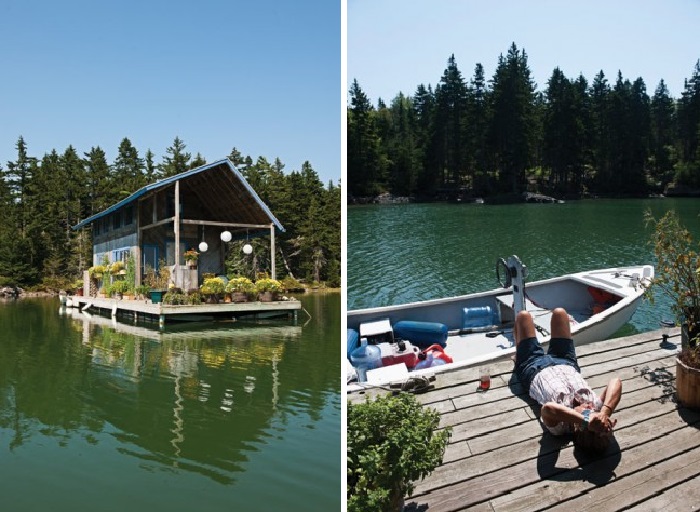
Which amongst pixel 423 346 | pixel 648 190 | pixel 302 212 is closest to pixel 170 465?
pixel 423 346

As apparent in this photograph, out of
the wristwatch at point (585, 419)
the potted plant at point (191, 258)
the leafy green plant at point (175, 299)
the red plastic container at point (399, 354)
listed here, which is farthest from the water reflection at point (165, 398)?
the potted plant at point (191, 258)

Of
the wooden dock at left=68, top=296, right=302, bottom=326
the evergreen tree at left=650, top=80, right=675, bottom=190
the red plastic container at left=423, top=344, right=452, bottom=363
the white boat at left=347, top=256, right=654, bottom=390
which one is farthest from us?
the evergreen tree at left=650, top=80, right=675, bottom=190

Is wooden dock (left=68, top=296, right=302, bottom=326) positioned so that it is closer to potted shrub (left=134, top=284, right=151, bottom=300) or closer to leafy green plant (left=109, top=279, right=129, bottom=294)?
potted shrub (left=134, top=284, right=151, bottom=300)

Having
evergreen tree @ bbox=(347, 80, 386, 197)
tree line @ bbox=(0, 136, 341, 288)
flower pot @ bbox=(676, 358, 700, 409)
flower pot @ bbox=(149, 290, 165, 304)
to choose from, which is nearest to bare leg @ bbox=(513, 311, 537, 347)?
flower pot @ bbox=(676, 358, 700, 409)

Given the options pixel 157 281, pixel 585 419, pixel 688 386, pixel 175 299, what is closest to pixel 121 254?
pixel 157 281

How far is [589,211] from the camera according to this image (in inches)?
1152

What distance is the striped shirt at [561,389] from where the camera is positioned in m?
2.42

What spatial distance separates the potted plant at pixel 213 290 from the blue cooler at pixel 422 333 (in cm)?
757

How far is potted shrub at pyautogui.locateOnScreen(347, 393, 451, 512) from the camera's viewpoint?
1.74 meters

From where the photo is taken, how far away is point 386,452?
1.79m

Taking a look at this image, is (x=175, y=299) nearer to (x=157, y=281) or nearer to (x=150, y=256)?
(x=157, y=281)

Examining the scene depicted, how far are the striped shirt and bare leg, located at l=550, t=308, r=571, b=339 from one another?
0.62ft

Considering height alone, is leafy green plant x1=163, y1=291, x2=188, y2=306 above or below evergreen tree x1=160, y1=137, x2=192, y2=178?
below

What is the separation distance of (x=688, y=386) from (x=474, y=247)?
15340 millimetres
